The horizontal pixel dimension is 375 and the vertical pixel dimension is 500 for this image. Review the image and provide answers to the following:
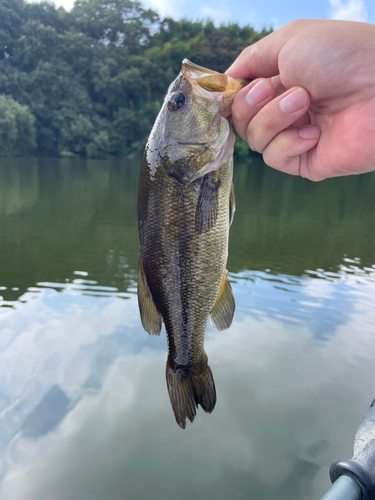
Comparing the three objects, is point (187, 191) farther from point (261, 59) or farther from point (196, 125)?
point (261, 59)

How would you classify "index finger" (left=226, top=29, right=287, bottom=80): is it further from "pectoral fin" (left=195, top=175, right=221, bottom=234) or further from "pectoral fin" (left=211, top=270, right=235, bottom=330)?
"pectoral fin" (left=211, top=270, right=235, bottom=330)

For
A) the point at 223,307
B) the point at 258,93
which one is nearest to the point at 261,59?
the point at 258,93

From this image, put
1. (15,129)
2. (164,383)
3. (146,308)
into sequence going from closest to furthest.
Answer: (146,308), (164,383), (15,129)

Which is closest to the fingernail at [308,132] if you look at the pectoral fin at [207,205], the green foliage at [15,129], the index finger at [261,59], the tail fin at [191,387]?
the index finger at [261,59]

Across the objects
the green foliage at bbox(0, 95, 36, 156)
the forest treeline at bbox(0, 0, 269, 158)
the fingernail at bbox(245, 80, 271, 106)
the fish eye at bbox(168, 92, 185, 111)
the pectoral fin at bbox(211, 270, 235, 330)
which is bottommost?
the pectoral fin at bbox(211, 270, 235, 330)

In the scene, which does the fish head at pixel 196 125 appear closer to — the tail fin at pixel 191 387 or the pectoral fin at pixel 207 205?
the pectoral fin at pixel 207 205

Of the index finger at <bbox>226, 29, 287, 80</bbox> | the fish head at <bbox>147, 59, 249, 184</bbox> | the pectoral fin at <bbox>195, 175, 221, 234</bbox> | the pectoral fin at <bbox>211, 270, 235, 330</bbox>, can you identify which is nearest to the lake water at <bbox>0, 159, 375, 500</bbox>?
the pectoral fin at <bbox>211, 270, 235, 330</bbox>
